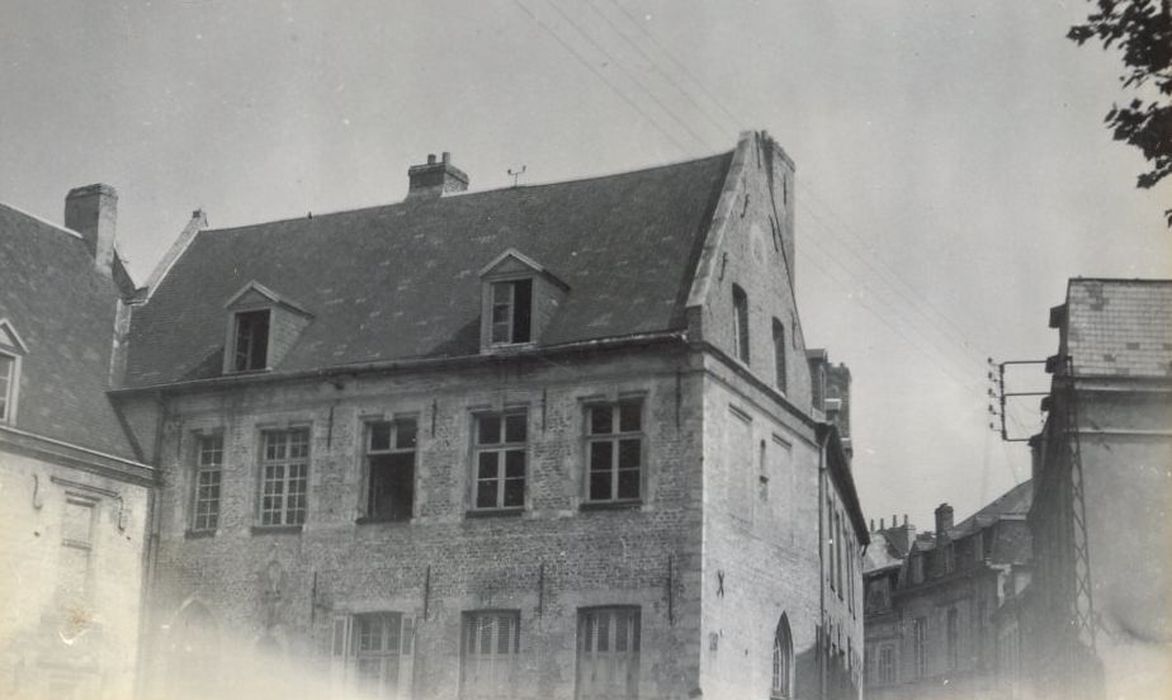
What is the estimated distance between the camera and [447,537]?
24.0 meters

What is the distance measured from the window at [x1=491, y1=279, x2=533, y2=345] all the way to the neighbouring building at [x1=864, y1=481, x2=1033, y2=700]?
32811 millimetres

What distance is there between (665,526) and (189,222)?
48.6 ft

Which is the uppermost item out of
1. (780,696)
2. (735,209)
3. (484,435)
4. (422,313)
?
(735,209)

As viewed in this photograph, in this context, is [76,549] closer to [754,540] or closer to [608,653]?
[608,653]

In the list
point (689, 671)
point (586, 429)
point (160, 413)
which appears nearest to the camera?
point (689, 671)

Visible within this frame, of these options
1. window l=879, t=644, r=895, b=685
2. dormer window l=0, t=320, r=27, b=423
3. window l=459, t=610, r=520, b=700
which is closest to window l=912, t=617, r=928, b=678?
window l=879, t=644, r=895, b=685

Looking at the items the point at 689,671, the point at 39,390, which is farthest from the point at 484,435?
the point at 39,390

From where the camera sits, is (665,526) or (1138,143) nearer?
(1138,143)

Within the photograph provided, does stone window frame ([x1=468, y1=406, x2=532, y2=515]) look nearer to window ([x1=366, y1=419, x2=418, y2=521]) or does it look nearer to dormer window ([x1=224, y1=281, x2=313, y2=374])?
window ([x1=366, y1=419, x2=418, y2=521])

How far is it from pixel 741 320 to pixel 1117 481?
720cm

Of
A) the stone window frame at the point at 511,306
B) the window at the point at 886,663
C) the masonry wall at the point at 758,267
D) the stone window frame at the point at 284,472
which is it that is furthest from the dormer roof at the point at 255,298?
the window at the point at 886,663

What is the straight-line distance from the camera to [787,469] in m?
26.4

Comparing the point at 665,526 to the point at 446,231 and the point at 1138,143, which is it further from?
→ the point at 1138,143

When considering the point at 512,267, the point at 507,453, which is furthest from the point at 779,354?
the point at 507,453
